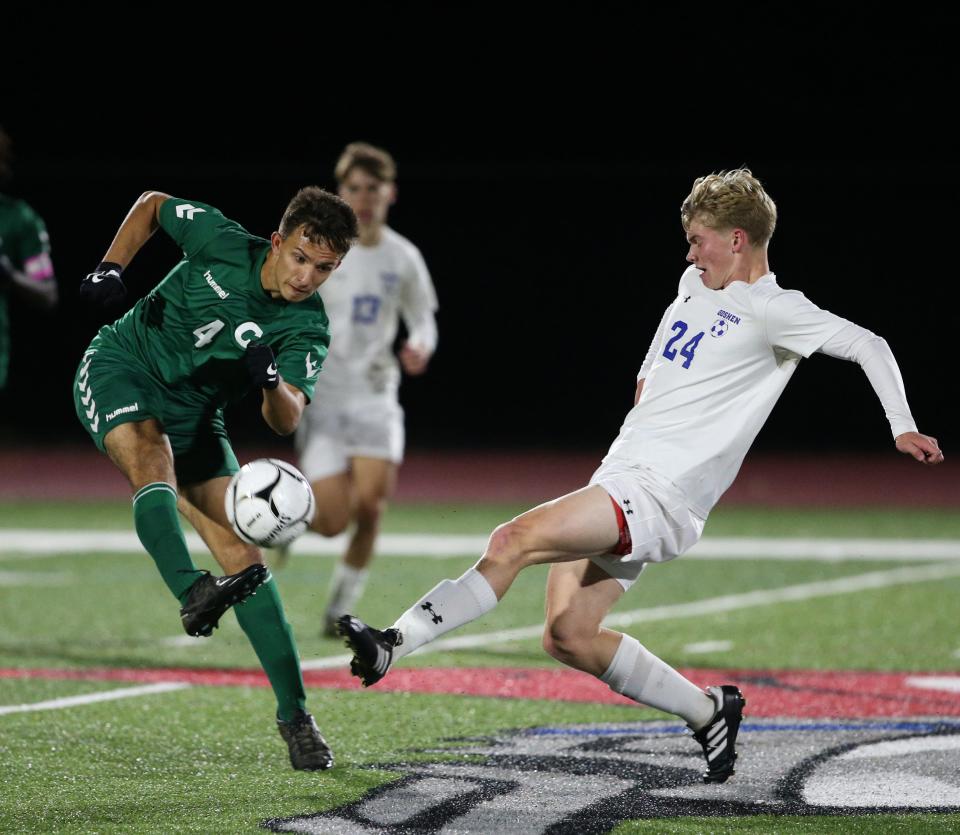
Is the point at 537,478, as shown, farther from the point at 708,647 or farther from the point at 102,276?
the point at 102,276

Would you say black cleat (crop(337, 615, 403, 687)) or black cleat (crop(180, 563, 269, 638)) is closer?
black cleat (crop(337, 615, 403, 687))

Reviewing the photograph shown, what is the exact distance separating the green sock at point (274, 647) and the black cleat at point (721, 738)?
1.31 metres

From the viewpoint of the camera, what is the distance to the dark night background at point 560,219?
759 inches

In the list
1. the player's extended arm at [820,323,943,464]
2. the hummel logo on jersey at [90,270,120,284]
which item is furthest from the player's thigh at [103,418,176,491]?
the player's extended arm at [820,323,943,464]

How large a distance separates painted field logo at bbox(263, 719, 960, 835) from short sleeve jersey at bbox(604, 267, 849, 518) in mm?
874

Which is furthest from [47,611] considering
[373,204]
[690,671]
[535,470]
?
[535,470]

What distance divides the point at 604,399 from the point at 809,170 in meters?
4.29

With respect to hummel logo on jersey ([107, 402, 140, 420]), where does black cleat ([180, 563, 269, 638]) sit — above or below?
below

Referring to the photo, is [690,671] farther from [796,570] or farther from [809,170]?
[809,170]

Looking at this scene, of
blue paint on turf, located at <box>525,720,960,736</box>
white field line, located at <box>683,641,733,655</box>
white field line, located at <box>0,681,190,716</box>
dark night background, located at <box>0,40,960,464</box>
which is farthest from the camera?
dark night background, located at <box>0,40,960,464</box>

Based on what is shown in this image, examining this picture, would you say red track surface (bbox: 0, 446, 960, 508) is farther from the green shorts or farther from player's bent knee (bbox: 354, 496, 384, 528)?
the green shorts

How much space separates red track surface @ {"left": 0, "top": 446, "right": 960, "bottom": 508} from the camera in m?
16.2

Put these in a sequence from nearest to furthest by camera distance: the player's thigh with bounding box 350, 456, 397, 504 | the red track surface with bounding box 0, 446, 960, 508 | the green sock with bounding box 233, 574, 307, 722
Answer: the green sock with bounding box 233, 574, 307, 722, the player's thigh with bounding box 350, 456, 397, 504, the red track surface with bounding box 0, 446, 960, 508

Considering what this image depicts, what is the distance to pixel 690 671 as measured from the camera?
676 cm
